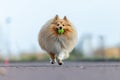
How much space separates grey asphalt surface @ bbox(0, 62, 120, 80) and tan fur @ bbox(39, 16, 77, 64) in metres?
0.54

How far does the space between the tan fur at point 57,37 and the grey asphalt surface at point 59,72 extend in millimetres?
542

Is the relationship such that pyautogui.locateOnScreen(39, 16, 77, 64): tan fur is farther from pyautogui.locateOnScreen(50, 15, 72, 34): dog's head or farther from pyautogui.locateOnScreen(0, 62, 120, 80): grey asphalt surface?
pyautogui.locateOnScreen(0, 62, 120, 80): grey asphalt surface

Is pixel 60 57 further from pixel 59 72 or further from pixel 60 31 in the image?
pixel 59 72

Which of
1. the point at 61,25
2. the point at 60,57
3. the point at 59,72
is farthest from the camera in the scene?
the point at 60,57

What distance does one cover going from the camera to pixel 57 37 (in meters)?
11.7

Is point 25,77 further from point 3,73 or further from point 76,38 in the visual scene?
point 76,38

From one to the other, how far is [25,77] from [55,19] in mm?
1227

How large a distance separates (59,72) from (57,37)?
34.2 inches

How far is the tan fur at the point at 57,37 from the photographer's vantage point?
11530 millimetres

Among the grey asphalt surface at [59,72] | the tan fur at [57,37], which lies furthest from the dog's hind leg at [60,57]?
the grey asphalt surface at [59,72]

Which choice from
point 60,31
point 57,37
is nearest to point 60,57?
point 57,37

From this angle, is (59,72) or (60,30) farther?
(60,30)

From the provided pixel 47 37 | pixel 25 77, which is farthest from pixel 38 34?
pixel 25 77

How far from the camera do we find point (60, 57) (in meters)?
11.9
